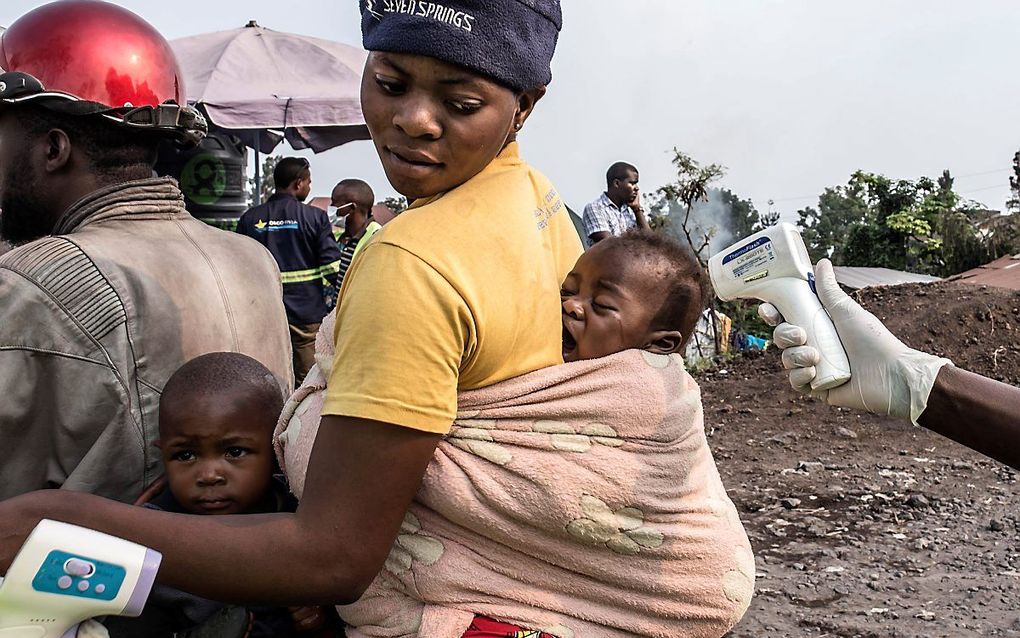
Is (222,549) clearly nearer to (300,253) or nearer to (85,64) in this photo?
(85,64)

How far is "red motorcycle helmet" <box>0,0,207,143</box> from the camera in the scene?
6.67 feet

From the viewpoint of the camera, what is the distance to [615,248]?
1.89m

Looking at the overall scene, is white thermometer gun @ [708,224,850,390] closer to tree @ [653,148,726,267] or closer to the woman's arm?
the woman's arm

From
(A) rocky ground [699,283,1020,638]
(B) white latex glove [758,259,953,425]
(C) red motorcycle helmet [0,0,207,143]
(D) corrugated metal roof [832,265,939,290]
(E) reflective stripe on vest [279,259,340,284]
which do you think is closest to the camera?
(C) red motorcycle helmet [0,0,207,143]

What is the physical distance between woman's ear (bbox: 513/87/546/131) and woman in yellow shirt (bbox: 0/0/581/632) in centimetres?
4

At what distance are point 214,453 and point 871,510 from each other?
534 centimetres

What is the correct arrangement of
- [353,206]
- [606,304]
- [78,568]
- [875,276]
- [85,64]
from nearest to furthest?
[78,568]
[606,304]
[85,64]
[353,206]
[875,276]

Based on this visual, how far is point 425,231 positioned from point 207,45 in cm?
824

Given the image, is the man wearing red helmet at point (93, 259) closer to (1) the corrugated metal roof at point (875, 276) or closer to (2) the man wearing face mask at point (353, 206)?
(2) the man wearing face mask at point (353, 206)

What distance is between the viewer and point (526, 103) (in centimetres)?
167

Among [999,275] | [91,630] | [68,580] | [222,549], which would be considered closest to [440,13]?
[222,549]

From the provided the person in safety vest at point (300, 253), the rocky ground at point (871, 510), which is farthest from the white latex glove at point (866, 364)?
the person in safety vest at point (300, 253)

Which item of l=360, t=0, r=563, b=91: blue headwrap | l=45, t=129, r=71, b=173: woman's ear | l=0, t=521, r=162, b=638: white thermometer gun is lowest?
l=0, t=521, r=162, b=638: white thermometer gun

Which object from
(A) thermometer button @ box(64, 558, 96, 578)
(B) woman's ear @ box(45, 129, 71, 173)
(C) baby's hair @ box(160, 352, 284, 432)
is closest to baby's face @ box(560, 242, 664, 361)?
(C) baby's hair @ box(160, 352, 284, 432)
